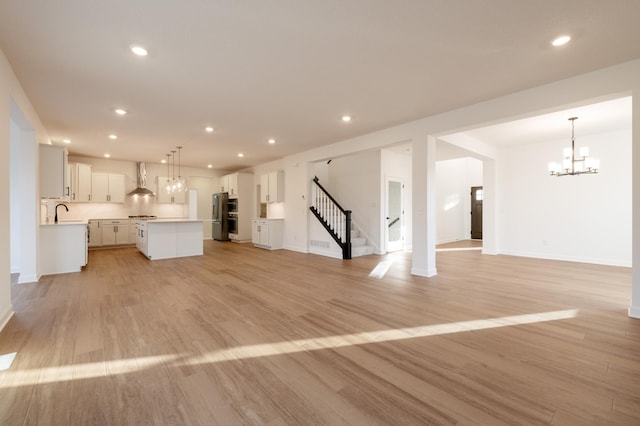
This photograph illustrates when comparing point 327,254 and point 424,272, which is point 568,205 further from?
point 327,254

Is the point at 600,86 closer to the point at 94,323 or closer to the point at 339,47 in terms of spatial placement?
the point at 339,47

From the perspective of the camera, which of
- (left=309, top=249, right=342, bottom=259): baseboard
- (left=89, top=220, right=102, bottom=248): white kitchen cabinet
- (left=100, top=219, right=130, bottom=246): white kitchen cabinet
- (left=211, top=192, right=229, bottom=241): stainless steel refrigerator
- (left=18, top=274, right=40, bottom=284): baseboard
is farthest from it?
(left=211, top=192, right=229, bottom=241): stainless steel refrigerator

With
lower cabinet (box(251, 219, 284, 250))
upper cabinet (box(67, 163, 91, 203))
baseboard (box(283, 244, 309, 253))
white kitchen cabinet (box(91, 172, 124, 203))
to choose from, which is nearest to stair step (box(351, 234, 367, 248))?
baseboard (box(283, 244, 309, 253))

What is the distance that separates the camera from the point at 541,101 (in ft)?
12.2

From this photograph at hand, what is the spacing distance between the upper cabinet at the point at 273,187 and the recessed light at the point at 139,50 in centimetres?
600

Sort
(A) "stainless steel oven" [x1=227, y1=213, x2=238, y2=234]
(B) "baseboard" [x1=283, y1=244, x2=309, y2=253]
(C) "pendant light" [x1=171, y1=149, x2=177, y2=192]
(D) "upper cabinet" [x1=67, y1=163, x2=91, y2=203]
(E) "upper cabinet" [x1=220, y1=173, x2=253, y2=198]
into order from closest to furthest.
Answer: (C) "pendant light" [x1=171, y1=149, x2=177, y2=192], (D) "upper cabinet" [x1=67, y1=163, x2=91, y2=203], (B) "baseboard" [x1=283, y1=244, x2=309, y2=253], (E) "upper cabinet" [x1=220, y1=173, x2=253, y2=198], (A) "stainless steel oven" [x1=227, y1=213, x2=238, y2=234]

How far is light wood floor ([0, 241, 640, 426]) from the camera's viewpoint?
1665 mm

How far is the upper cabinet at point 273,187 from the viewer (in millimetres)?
8875

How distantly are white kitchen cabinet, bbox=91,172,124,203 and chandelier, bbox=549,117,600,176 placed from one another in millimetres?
11579

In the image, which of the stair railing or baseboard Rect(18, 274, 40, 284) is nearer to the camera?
baseboard Rect(18, 274, 40, 284)

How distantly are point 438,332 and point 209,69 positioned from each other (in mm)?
3785

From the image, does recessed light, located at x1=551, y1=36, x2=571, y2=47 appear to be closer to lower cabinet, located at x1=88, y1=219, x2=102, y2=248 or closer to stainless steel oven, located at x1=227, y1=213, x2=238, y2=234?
stainless steel oven, located at x1=227, y1=213, x2=238, y2=234

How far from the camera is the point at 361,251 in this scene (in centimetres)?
741

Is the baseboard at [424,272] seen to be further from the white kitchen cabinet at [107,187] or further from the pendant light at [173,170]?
the white kitchen cabinet at [107,187]
